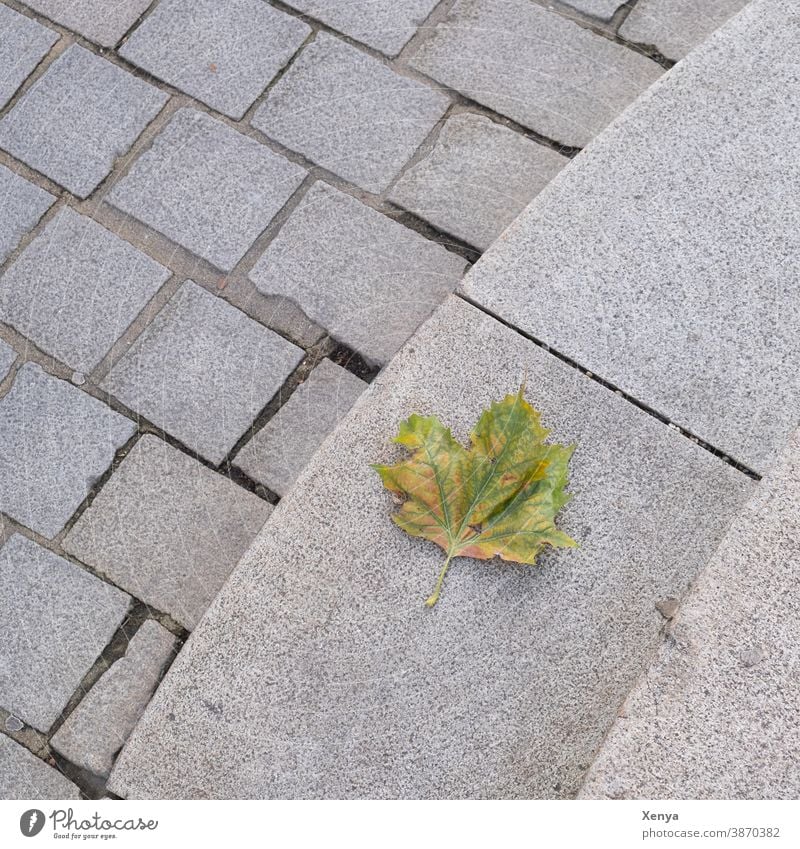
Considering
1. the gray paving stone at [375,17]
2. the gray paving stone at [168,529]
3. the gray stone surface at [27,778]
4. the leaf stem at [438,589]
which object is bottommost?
the gray stone surface at [27,778]

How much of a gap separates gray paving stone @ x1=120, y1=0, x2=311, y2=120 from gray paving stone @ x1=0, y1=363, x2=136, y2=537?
3.11 ft

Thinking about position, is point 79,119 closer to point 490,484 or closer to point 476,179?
point 476,179

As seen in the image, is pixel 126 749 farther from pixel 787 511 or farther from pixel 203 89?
pixel 203 89

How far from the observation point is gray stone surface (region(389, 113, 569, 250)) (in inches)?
91.3

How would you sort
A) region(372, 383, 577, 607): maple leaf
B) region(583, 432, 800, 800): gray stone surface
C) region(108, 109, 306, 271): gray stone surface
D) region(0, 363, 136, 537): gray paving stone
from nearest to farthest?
region(583, 432, 800, 800): gray stone surface < region(372, 383, 577, 607): maple leaf < region(0, 363, 136, 537): gray paving stone < region(108, 109, 306, 271): gray stone surface

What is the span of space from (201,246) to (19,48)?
87cm

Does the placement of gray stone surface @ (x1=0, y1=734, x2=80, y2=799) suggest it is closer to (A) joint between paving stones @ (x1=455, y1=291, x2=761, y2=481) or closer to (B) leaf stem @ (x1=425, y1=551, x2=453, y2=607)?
(B) leaf stem @ (x1=425, y1=551, x2=453, y2=607)

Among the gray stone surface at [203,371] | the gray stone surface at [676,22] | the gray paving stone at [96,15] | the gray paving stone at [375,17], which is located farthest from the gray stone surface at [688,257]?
the gray paving stone at [96,15]

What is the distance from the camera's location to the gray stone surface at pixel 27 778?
6.28ft

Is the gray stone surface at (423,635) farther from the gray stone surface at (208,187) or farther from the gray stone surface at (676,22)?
the gray stone surface at (676,22)

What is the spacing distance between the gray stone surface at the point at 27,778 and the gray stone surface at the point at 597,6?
99.1 inches

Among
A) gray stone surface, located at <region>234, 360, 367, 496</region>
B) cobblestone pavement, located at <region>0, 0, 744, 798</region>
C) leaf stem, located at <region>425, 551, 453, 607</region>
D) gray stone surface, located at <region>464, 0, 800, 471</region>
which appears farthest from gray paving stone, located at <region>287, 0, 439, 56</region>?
leaf stem, located at <region>425, 551, 453, 607</region>

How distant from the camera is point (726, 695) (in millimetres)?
1769

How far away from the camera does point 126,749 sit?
1.86 metres
